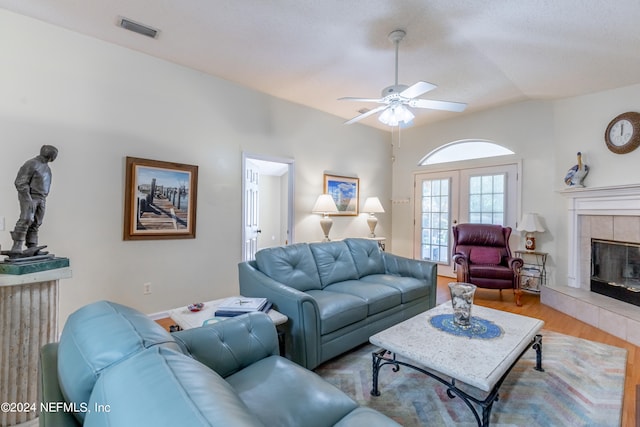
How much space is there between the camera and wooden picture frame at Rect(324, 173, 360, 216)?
5.13 meters

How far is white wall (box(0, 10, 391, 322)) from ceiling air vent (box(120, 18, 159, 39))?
422 mm

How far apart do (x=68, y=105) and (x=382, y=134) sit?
4.98 m

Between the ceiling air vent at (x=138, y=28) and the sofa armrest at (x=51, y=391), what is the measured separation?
2782 millimetres

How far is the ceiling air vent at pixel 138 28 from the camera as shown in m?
2.63

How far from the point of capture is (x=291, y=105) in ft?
14.9

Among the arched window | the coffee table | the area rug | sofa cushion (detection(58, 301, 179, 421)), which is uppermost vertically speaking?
the arched window

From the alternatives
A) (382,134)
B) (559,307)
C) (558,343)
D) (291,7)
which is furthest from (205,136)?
(559,307)

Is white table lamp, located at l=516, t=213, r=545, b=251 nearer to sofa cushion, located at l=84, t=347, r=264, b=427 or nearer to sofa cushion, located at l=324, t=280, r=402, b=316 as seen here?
sofa cushion, located at l=324, t=280, r=402, b=316

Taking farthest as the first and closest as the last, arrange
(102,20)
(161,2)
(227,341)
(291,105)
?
(291,105) < (102,20) < (161,2) < (227,341)

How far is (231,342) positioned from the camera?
1459mm

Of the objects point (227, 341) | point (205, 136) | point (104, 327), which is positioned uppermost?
point (205, 136)

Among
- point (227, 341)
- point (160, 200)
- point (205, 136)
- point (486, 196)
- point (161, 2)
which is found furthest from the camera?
point (486, 196)

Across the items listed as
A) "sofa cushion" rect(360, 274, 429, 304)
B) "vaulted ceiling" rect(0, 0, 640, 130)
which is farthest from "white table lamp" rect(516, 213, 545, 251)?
"sofa cushion" rect(360, 274, 429, 304)

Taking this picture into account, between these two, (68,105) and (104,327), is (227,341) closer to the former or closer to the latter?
(104,327)
